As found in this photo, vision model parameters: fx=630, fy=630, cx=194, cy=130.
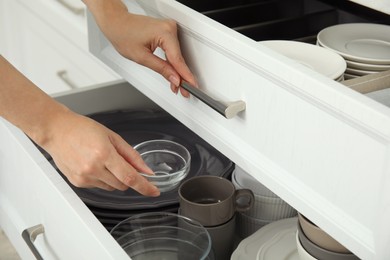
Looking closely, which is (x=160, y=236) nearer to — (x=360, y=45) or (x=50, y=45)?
(x=360, y=45)

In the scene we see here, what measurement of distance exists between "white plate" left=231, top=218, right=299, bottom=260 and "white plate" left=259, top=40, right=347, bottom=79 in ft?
0.79

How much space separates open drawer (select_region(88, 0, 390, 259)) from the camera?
0.55 m

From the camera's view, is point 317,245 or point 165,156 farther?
point 165,156

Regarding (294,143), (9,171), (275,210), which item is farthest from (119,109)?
(294,143)

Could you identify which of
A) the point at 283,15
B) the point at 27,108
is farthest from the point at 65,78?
the point at 27,108

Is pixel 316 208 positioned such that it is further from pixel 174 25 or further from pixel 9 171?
pixel 9 171

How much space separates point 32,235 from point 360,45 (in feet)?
1.65

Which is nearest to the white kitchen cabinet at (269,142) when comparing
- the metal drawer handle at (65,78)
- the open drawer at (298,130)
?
the open drawer at (298,130)

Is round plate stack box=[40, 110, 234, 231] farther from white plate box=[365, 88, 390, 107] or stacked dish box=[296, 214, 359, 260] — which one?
white plate box=[365, 88, 390, 107]

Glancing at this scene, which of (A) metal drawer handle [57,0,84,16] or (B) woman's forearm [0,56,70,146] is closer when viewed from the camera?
(B) woman's forearm [0,56,70,146]

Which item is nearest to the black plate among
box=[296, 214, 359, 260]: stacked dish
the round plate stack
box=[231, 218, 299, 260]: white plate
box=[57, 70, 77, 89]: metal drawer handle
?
the round plate stack

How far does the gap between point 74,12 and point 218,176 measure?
29.9 inches

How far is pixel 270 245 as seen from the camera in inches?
32.5

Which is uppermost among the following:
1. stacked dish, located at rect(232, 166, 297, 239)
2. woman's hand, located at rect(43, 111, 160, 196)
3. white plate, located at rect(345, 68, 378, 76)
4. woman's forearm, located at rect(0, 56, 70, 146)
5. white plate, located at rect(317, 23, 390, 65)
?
white plate, located at rect(317, 23, 390, 65)
